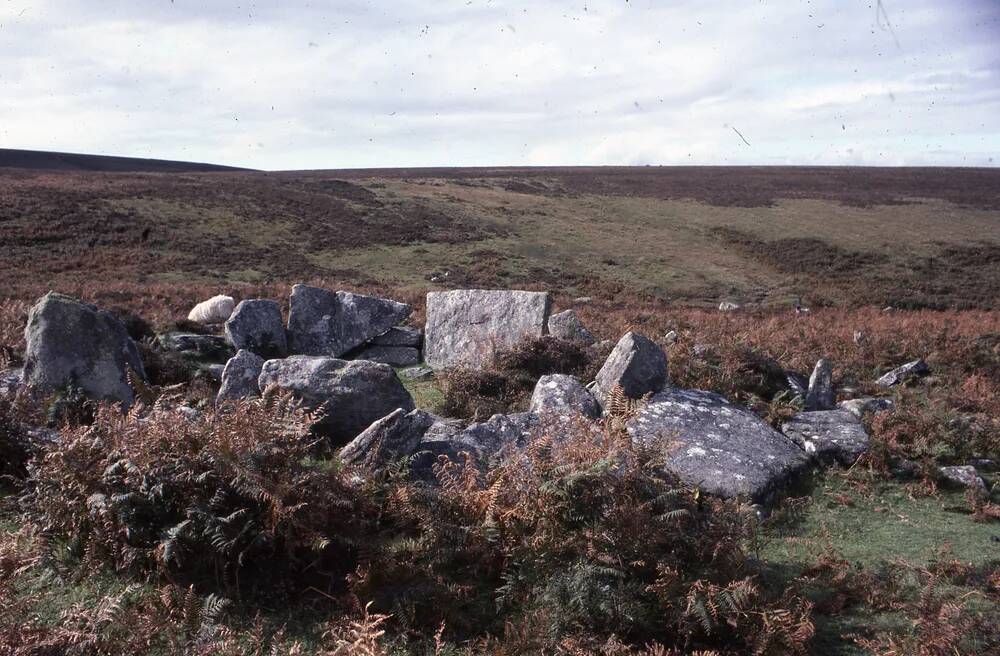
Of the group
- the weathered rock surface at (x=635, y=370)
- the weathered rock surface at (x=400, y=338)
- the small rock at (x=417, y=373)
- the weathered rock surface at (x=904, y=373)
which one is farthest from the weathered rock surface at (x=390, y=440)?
the weathered rock surface at (x=904, y=373)

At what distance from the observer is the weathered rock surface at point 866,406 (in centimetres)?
1006

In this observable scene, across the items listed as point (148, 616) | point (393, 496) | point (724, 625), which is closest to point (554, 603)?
point (724, 625)

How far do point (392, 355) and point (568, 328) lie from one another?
325cm

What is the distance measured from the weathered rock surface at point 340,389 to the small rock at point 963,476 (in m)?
6.07

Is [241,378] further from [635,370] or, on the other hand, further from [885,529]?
[885,529]

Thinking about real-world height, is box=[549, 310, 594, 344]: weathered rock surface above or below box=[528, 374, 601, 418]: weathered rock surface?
above

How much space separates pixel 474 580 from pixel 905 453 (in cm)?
592

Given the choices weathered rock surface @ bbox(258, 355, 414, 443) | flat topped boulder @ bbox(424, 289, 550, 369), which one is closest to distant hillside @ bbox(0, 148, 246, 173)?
flat topped boulder @ bbox(424, 289, 550, 369)

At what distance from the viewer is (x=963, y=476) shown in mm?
8227

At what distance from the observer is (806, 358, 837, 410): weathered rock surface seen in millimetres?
10648

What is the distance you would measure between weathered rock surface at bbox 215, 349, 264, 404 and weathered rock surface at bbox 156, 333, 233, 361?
349 centimetres

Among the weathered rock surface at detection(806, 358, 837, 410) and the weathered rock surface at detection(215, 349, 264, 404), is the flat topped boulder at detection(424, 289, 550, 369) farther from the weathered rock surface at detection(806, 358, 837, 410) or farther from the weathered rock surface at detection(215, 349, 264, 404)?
the weathered rock surface at detection(806, 358, 837, 410)

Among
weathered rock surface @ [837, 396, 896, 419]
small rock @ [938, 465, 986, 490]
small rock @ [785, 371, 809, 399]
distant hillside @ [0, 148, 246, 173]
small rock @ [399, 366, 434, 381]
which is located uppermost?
distant hillside @ [0, 148, 246, 173]

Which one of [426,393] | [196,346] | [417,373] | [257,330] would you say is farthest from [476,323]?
[196,346]
